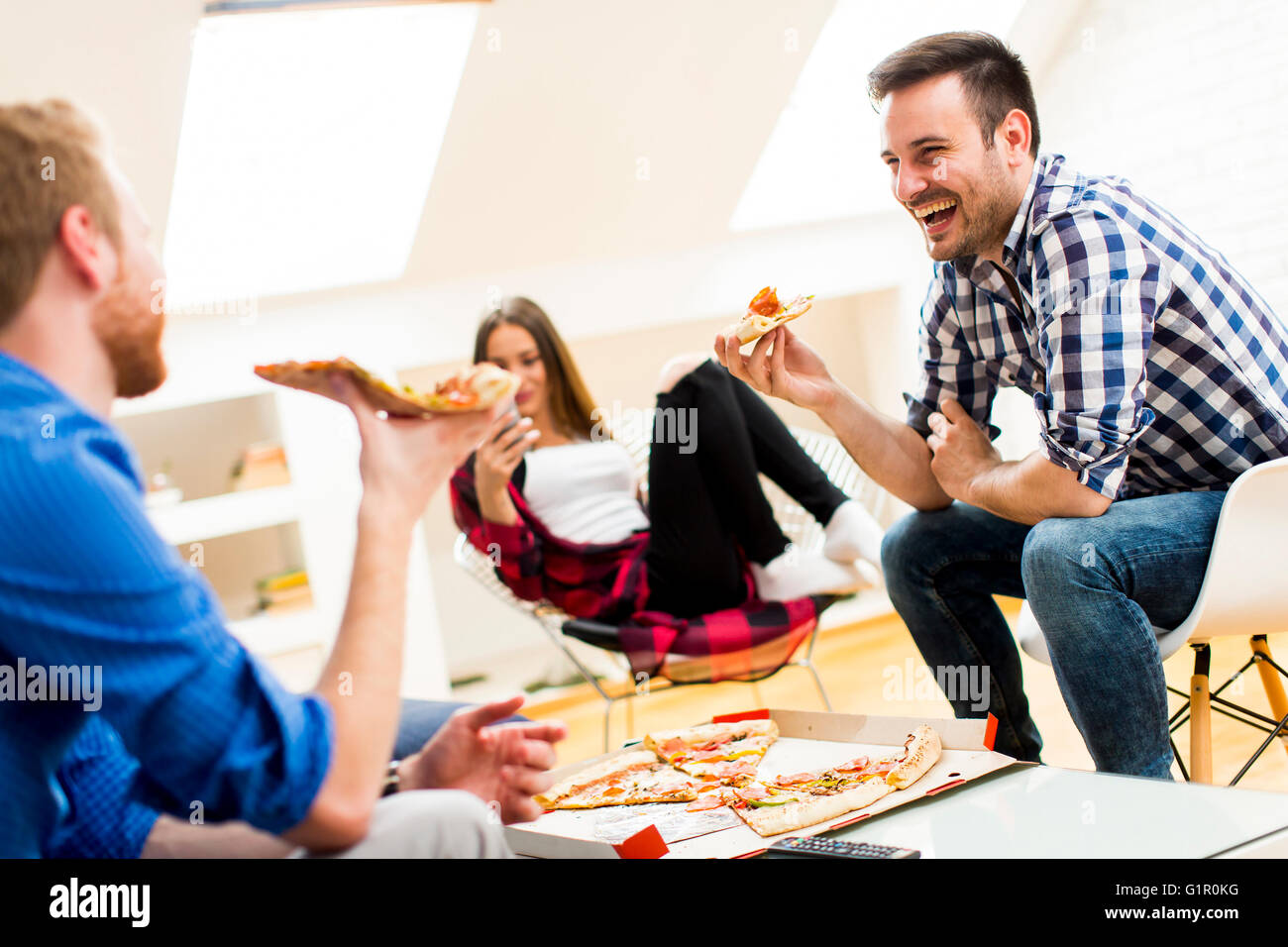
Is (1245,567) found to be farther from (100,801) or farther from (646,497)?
(646,497)

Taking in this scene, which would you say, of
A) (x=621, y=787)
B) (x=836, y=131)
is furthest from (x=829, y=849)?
(x=836, y=131)

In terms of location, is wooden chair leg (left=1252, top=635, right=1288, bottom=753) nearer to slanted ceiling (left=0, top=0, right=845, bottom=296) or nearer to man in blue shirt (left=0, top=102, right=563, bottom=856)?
man in blue shirt (left=0, top=102, right=563, bottom=856)

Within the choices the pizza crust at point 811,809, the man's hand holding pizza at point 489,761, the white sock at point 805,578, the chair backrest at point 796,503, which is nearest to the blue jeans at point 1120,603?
the pizza crust at point 811,809

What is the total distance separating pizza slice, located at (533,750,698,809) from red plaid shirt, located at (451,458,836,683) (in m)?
0.77

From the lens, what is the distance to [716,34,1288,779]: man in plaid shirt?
1.45 m

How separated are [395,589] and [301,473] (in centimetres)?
304

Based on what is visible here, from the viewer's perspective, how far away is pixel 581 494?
2812mm

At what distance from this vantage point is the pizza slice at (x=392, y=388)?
37.5 inches

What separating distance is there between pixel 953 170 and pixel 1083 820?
99 cm

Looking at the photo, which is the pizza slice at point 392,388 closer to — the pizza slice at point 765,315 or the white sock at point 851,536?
the pizza slice at point 765,315

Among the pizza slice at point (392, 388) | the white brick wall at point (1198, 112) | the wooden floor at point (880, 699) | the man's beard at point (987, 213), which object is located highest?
the white brick wall at point (1198, 112)

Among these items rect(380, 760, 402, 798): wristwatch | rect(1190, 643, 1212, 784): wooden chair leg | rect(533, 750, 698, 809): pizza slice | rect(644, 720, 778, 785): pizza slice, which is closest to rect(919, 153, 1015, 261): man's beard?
rect(1190, 643, 1212, 784): wooden chair leg

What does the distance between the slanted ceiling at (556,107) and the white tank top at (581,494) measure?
130 cm
